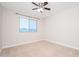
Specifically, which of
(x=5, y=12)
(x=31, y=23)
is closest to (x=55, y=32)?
(x=31, y=23)

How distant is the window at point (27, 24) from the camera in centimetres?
379

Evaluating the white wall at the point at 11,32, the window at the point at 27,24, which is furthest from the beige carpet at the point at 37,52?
the window at the point at 27,24

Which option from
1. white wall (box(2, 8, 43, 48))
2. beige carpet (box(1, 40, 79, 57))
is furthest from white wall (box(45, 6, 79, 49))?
white wall (box(2, 8, 43, 48))

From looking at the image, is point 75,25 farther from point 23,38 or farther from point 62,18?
point 23,38

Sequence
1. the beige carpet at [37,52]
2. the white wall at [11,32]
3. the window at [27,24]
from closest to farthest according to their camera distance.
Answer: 1. the beige carpet at [37,52]
2. the white wall at [11,32]
3. the window at [27,24]

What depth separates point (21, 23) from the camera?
3734mm

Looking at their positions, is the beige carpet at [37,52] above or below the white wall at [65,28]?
below

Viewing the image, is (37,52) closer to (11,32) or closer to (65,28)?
(11,32)

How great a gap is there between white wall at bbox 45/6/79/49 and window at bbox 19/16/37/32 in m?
0.99

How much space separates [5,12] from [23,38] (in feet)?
5.33

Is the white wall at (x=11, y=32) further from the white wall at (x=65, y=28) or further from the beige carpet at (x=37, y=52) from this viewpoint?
the white wall at (x=65, y=28)

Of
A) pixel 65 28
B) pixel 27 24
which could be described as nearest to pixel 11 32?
pixel 27 24

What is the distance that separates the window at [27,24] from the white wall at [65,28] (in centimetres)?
99

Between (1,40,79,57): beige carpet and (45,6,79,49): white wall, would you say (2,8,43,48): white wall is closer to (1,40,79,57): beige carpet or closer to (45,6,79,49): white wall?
(1,40,79,57): beige carpet
